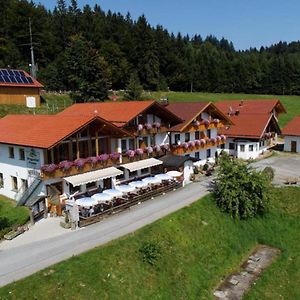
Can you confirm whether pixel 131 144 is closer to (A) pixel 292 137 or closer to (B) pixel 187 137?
(B) pixel 187 137

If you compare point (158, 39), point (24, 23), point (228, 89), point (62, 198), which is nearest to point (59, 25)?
point (24, 23)

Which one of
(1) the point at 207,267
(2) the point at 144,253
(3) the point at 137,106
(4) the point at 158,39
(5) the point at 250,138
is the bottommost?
(1) the point at 207,267

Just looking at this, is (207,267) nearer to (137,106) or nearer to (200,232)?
(200,232)

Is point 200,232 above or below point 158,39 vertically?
below

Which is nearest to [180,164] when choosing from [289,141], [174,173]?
[174,173]

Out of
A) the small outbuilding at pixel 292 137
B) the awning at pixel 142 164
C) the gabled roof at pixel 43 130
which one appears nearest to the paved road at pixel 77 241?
the awning at pixel 142 164

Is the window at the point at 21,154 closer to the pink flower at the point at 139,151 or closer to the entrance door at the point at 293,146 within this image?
the pink flower at the point at 139,151
